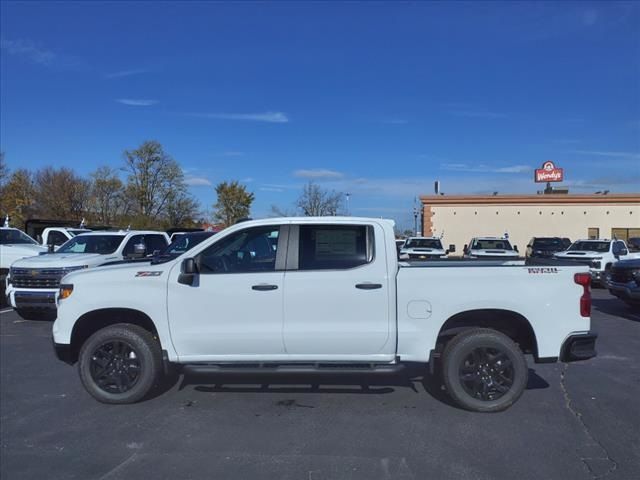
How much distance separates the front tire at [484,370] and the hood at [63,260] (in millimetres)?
8204

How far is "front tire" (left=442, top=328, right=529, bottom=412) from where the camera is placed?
16.4 feet

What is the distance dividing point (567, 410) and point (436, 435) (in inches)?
62.5

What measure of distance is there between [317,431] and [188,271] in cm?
194

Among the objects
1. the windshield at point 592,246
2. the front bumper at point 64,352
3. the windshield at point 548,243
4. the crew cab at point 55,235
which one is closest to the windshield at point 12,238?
the crew cab at point 55,235

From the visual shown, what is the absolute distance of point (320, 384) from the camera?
5906mm

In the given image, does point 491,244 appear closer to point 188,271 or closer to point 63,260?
point 63,260

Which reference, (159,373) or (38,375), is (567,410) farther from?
(38,375)

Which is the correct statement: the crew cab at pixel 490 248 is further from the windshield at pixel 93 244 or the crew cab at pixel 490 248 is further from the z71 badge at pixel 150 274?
the z71 badge at pixel 150 274

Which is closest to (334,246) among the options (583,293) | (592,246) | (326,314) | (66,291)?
(326,314)

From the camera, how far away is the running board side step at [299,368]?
4.98m

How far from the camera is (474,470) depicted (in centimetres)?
389

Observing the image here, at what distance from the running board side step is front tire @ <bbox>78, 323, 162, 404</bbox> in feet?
1.40

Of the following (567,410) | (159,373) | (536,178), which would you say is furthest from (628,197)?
(159,373)

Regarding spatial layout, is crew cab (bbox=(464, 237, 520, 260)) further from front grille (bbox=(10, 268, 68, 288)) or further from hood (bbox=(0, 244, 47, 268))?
hood (bbox=(0, 244, 47, 268))
